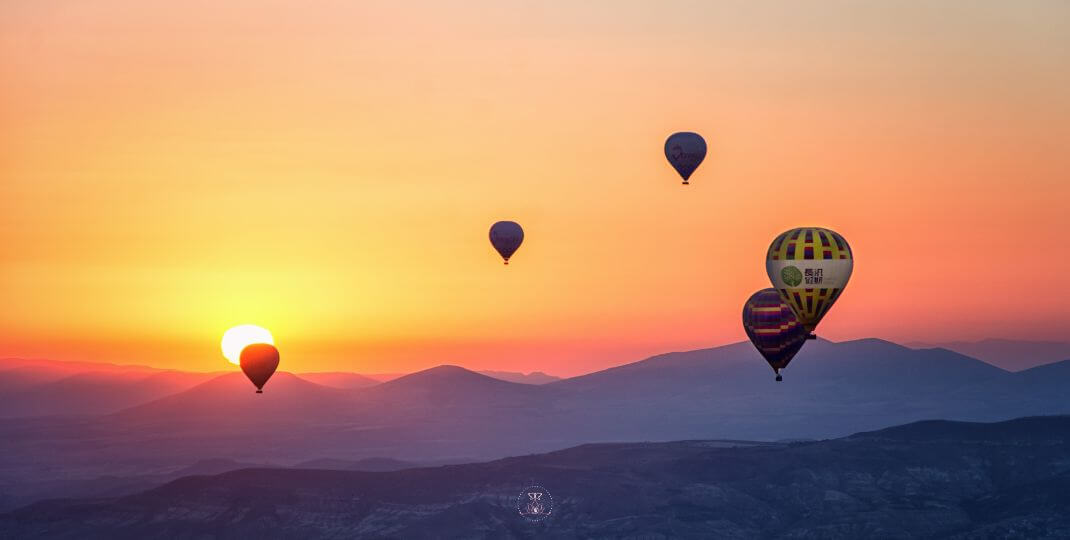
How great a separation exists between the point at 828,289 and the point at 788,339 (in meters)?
22.9

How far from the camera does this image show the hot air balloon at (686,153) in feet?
516

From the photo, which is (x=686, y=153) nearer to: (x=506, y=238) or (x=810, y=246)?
(x=810, y=246)

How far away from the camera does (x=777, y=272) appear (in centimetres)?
14088

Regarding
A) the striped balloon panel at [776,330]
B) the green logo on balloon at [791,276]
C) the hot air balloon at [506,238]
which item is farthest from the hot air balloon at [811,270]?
the hot air balloon at [506,238]

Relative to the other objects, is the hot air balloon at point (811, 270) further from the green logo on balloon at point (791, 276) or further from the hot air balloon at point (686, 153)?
the hot air balloon at point (686, 153)

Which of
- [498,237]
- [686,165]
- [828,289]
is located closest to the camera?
[828,289]

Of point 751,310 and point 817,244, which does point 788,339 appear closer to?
point 751,310

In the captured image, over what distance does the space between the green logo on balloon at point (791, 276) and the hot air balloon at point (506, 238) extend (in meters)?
51.3

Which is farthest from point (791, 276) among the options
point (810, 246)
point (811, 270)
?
point (810, 246)

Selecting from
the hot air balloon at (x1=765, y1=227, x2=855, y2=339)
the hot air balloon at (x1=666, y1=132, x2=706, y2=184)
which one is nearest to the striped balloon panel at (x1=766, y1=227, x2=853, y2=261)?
the hot air balloon at (x1=765, y1=227, x2=855, y2=339)

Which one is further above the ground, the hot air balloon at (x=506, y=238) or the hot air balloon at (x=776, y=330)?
the hot air balloon at (x=506, y=238)

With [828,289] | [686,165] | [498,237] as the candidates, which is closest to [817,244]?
[828,289]

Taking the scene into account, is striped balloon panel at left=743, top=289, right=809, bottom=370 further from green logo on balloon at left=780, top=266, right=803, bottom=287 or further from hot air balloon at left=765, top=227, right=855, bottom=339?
green logo on balloon at left=780, top=266, right=803, bottom=287

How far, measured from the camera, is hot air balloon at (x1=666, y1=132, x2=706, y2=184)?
15738 cm
